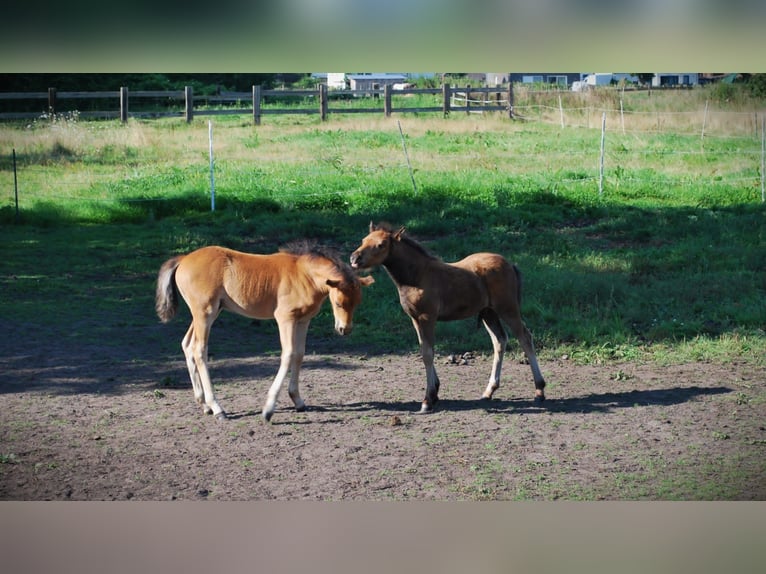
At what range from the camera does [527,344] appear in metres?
6.37

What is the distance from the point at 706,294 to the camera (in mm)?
8219

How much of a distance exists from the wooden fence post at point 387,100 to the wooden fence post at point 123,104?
67.0 inches

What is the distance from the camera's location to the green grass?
709 cm

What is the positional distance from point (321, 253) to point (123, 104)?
5.77 ft

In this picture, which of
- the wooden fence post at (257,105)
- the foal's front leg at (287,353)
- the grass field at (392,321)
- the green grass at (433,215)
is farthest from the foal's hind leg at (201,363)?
the wooden fence post at (257,105)

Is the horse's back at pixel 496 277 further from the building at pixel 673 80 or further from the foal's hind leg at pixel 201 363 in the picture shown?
the foal's hind leg at pixel 201 363

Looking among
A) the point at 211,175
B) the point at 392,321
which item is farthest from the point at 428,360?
the point at 211,175

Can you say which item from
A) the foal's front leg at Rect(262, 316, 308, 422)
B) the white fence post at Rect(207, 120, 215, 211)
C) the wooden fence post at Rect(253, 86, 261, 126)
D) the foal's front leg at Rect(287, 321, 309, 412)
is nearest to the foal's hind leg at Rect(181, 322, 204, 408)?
the foal's front leg at Rect(262, 316, 308, 422)

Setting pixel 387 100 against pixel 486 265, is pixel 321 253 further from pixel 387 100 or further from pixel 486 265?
pixel 387 100

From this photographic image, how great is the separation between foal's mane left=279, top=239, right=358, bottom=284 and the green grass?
1020 mm

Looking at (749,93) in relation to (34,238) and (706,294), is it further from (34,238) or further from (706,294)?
(34,238)

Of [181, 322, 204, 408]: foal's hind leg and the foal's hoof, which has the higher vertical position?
[181, 322, 204, 408]: foal's hind leg

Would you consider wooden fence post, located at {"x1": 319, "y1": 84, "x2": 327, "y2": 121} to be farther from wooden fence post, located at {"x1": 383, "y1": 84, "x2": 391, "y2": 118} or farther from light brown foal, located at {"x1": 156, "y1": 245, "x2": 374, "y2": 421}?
light brown foal, located at {"x1": 156, "y1": 245, "x2": 374, "y2": 421}
